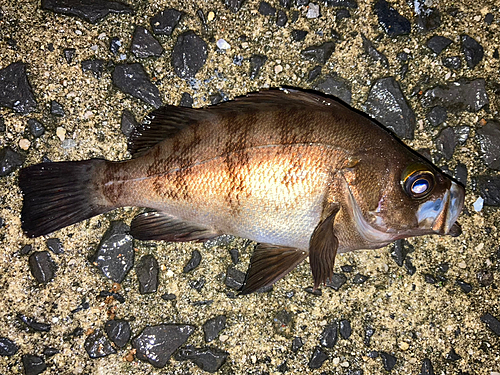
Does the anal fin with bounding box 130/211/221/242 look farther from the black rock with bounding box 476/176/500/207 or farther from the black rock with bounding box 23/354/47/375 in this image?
the black rock with bounding box 476/176/500/207

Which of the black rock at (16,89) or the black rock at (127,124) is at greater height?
the black rock at (16,89)

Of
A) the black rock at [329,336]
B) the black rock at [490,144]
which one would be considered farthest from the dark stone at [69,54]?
the black rock at [490,144]

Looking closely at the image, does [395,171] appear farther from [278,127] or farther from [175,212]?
[175,212]

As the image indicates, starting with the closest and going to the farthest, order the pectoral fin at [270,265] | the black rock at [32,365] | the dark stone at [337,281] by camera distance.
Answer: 1. the pectoral fin at [270,265]
2. the black rock at [32,365]
3. the dark stone at [337,281]

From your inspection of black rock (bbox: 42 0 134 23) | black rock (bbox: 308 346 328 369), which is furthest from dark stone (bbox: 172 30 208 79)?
black rock (bbox: 308 346 328 369)

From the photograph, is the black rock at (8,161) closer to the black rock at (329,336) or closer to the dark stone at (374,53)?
the black rock at (329,336)

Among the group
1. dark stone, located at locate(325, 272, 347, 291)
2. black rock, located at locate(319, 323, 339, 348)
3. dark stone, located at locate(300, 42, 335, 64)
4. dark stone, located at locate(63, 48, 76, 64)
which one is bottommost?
black rock, located at locate(319, 323, 339, 348)

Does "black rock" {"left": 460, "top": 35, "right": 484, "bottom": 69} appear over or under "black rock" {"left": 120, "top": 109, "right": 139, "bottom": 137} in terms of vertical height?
over
